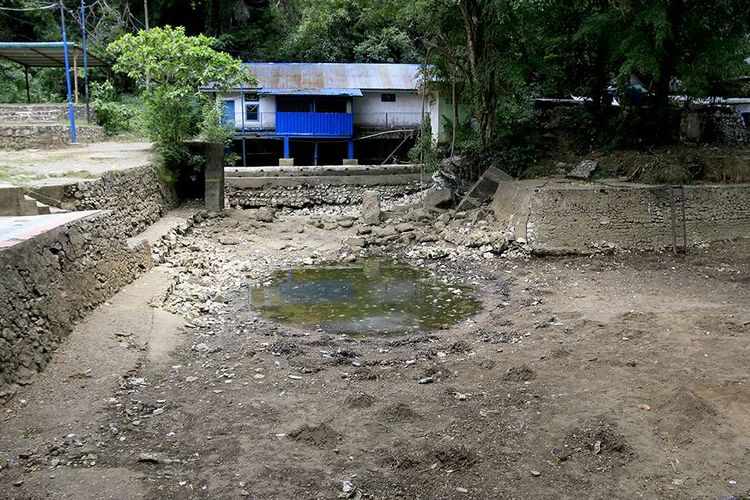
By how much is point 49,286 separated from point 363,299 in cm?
488

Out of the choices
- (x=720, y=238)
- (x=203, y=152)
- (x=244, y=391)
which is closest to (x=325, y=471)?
(x=244, y=391)

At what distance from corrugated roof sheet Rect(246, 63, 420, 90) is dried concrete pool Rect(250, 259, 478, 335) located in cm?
1541

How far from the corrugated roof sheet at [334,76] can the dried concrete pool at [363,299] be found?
1541 centimetres

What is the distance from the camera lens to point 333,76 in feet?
86.9

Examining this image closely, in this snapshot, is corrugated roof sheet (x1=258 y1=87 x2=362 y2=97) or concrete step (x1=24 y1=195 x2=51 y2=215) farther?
corrugated roof sheet (x1=258 y1=87 x2=362 y2=97)

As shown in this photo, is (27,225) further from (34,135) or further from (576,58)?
(576,58)

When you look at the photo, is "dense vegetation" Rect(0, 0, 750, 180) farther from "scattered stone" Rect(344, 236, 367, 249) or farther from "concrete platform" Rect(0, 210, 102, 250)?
"concrete platform" Rect(0, 210, 102, 250)

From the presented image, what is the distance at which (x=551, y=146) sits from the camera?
1527cm

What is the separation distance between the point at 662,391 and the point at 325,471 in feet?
10.4

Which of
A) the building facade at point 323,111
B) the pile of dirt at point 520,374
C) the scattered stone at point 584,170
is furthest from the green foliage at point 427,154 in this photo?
the pile of dirt at point 520,374

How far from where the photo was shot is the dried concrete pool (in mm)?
8805

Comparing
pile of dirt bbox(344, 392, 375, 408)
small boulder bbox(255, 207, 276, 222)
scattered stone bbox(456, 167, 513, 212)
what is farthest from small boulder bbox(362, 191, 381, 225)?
pile of dirt bbox(344, 392, 375, 408)

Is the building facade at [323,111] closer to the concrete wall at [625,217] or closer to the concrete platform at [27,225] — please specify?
the concrete wall at [625,217]

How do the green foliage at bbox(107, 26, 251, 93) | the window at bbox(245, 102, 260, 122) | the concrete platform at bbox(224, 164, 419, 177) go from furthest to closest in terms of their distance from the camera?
the window at bbox(245, 102, 260, 122) < the concrete platform at bbox(224, 164, 419, 177) < the green foliage at bbox(107, 26, 251, 93)
